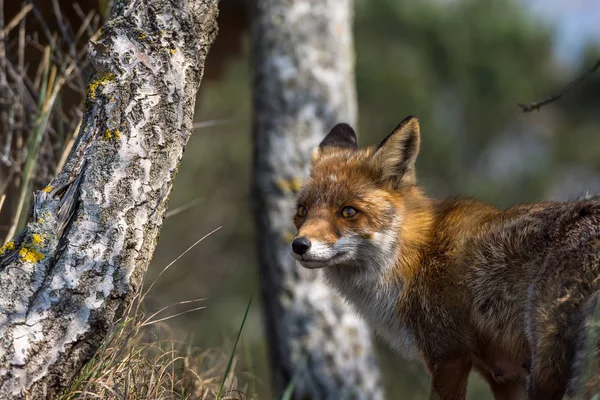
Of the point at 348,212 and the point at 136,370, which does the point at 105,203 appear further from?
the point at 348,212

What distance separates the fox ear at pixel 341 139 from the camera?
17.7 feet

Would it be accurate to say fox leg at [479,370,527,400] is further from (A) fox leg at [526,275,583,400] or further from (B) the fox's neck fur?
(A) fox leg at [526,275,583,400]

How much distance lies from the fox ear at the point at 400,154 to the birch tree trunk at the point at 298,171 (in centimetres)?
307

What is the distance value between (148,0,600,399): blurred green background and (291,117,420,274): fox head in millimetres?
14642

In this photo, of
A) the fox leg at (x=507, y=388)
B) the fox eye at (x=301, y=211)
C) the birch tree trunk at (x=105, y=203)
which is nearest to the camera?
the birch tree trunk at (x=105, y=203)

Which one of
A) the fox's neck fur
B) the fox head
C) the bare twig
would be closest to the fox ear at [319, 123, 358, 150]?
the fox head

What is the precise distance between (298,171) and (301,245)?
12.5 ft

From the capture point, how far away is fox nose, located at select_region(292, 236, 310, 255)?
13.5 ft

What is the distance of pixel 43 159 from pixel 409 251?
128 inches

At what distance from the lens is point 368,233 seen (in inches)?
177

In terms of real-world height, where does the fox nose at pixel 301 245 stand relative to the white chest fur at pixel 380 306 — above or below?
above

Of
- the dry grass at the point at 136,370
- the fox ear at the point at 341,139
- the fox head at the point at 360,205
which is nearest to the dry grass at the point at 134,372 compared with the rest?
the dry grass at the point at 136,370

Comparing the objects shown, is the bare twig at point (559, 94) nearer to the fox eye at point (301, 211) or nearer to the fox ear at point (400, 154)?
the fox ear at point (400, 154)

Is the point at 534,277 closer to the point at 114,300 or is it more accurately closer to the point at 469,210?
the point at 469,210
